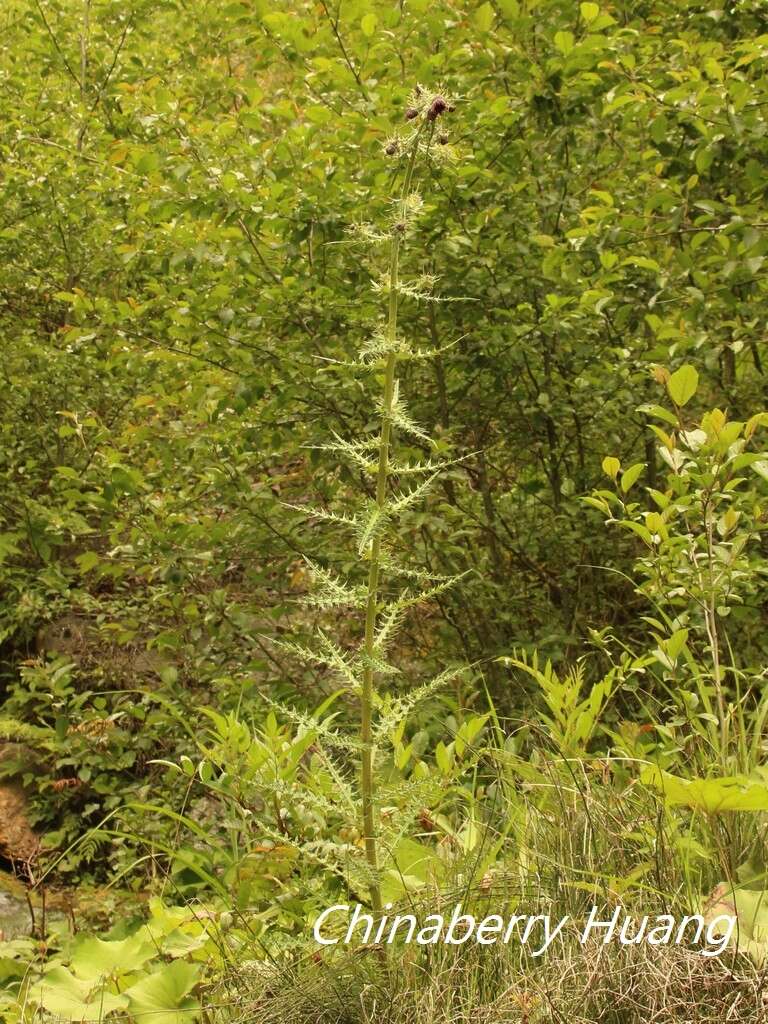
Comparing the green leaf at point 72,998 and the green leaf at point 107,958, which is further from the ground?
the green leaf at point 72,998

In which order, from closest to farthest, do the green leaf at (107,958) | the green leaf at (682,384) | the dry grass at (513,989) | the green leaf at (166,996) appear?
the dry grass at (513,989) → the green leaf at (166,996) → the green leaf at (107,958) → the green leaf at (682,384)

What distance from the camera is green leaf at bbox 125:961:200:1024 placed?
7.21 feet

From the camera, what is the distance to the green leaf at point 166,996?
2.20 metres

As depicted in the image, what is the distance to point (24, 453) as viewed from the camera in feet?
22.8

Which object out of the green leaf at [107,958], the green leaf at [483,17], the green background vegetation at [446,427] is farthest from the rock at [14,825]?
the green leaf at [483,17]

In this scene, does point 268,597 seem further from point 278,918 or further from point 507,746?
point 278,918

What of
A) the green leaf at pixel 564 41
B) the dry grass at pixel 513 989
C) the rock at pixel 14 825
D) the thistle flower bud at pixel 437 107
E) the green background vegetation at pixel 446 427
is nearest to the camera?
the dry grass at pixel 513 989

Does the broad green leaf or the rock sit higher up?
the broad green leaf

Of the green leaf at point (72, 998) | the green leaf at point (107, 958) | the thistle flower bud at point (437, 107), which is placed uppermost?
the thistle flower bud at point (437, 107)

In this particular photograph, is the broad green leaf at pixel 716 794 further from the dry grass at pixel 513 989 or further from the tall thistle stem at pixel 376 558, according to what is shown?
the tall thistle stem at pixel 376 558

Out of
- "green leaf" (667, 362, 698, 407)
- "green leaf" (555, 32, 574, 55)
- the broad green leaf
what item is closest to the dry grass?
the broad green leaf

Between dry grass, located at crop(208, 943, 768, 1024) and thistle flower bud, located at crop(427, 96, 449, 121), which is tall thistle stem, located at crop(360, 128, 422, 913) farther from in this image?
dry grass, located at crop(208, 943, 768, 1024)

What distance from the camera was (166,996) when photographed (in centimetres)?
223

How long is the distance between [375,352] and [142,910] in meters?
2.57
